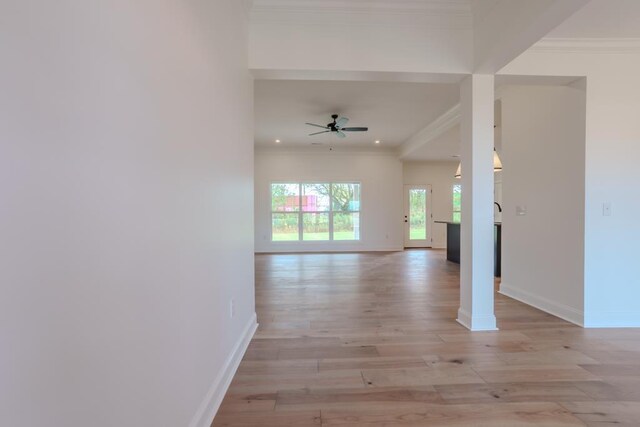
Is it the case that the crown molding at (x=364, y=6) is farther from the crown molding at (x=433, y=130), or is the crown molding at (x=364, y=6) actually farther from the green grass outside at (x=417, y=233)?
the green grass outside at (x=417, y=233)

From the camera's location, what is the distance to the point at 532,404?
1.70 meters

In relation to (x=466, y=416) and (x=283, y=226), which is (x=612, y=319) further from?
(x=283, y=226)

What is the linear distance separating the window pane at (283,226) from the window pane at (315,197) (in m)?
0.48

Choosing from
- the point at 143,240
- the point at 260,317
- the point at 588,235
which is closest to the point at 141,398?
the point at 143,240

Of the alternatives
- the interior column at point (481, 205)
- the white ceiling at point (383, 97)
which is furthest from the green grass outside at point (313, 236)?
the interior column at point (481, 205)

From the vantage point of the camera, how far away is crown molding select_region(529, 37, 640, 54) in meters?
2.75

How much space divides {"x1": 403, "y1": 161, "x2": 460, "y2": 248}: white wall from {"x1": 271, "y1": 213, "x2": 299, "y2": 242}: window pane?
3.61 meters

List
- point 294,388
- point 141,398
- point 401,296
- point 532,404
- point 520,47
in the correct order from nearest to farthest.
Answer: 1. point 141,398
2. point 532,404
3. point 294,388
4. point 520,47
5. point 401,296

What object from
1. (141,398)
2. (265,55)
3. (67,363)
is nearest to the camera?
(67,363)

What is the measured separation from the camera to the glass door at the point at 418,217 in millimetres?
9047

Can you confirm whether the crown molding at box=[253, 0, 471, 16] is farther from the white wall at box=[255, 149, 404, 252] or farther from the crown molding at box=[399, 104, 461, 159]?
the white wall at box=[255, 149, 404, 252]

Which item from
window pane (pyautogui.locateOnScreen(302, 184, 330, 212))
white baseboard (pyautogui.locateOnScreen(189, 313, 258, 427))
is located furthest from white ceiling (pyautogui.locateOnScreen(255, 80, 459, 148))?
white baseboard (pyautogui.locateOnScreen(189, 313, 258, 427))

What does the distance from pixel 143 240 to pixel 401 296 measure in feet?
11.2

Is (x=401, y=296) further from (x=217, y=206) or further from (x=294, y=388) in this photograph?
(x=217, y=206)
